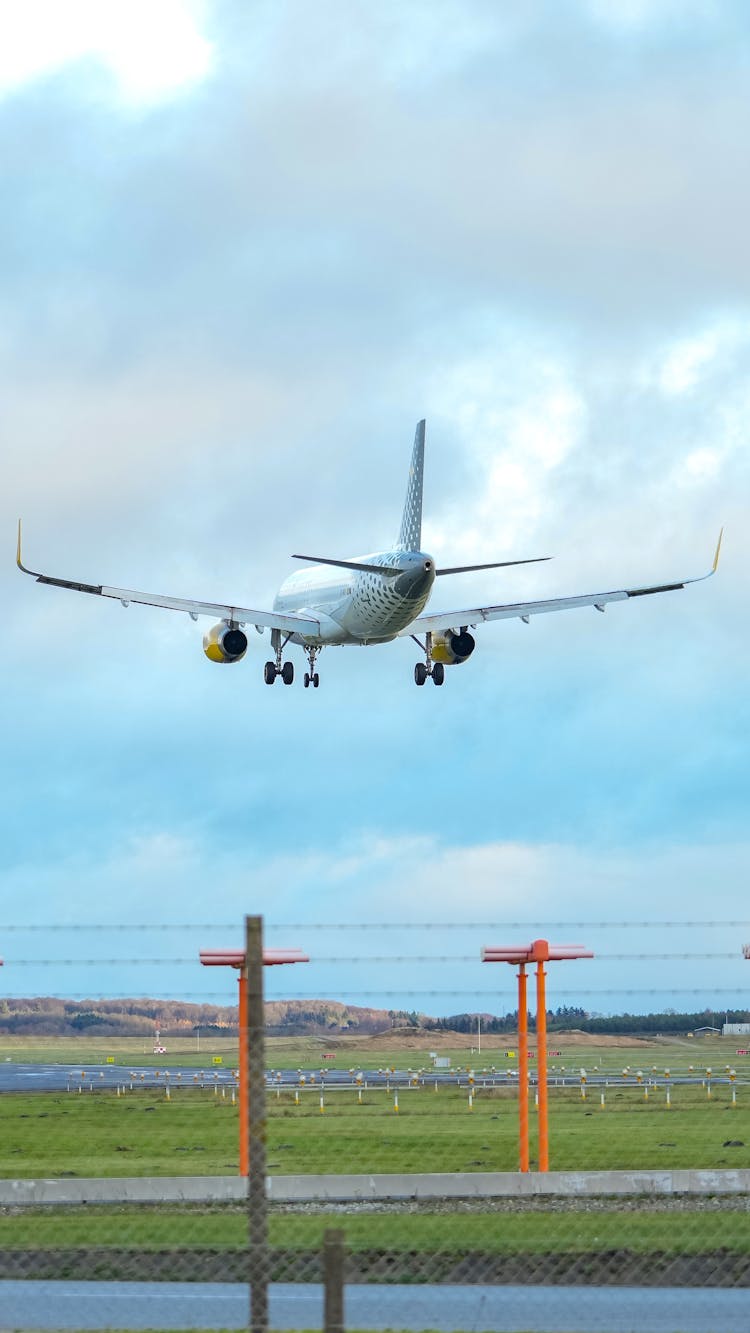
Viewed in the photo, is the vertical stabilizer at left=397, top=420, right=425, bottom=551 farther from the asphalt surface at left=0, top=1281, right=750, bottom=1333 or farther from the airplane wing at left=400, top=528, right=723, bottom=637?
the asphalt surface at left=0, top=1281, right=750, bottom=1333

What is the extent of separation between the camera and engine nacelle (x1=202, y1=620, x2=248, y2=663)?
6222cm

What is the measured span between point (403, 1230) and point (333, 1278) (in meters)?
10.4

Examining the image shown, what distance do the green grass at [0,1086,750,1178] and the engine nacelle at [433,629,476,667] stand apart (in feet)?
58.9

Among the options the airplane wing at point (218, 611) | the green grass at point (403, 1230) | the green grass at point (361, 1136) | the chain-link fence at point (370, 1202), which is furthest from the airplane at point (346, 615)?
the green grass at point (403, 1230)

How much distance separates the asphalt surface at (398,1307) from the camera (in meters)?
14.3

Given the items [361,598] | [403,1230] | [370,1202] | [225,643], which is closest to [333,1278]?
[403,1230]

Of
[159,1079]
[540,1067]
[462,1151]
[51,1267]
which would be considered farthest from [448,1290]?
[159,1079]

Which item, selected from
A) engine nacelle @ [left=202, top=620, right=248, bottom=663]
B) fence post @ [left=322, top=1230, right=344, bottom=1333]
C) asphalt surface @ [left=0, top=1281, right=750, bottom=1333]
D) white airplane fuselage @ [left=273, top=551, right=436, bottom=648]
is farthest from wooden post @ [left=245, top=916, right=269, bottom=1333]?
engine nacelle @ [left=202, top=620, right=248, bottom=663]

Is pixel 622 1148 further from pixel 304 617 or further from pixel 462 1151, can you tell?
pixel 304 617

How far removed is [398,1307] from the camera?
15.3 metres

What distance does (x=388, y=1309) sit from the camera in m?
15.2

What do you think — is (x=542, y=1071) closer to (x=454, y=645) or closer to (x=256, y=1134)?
(x=256, y=1134)

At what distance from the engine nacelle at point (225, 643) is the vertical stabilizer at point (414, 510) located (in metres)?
6.61

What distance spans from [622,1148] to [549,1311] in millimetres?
16109
